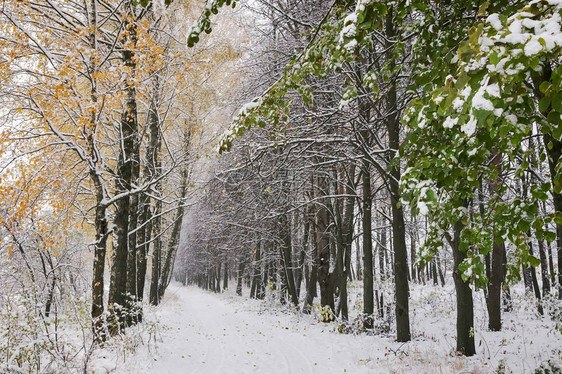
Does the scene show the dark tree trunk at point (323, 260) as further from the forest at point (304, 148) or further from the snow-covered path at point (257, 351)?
the snow-covered path at point (257, 351)

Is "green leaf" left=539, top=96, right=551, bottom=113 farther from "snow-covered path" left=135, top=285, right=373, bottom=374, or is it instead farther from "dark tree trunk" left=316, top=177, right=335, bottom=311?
"dark tree trunk" left=316, top=177, right=335, bottom=311

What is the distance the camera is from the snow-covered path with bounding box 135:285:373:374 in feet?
23.6

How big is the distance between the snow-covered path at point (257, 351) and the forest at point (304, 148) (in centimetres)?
8

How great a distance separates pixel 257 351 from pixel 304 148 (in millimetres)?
5348

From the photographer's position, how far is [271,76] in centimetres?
923

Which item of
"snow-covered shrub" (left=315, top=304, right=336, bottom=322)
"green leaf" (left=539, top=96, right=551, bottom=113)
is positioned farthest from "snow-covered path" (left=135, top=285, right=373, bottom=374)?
"green leaf" (left=539, top=96, right=551, bottom=113)

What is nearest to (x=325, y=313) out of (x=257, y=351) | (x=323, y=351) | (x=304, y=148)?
(x=323, y=351)

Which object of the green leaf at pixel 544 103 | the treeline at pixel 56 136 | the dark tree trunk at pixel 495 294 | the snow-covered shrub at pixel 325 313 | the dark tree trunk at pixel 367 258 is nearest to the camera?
the green leaf at pixel 544 103

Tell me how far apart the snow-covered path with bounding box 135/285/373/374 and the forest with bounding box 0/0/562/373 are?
81 millimetres

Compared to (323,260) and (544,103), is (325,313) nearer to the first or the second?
(323,260)

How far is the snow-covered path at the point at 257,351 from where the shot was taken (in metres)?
7.19

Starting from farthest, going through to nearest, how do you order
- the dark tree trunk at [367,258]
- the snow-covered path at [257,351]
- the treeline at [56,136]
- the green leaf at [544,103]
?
the dark tree trunk at [367,258] → the snow-covered path at [257,351] → the treeline at [56,136] → the green leaf at [544,103]

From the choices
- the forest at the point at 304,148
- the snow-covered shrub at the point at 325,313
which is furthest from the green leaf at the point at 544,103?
the snow-covered shrub at the point at 325,313

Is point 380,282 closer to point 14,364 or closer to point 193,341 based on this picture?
point 193,341
